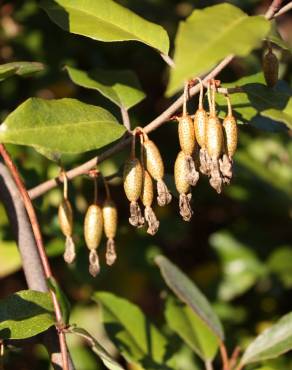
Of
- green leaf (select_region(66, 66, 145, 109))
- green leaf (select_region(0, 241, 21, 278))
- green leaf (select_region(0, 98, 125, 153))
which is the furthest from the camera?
green leaf (select_region(0, 241, 21, 278))

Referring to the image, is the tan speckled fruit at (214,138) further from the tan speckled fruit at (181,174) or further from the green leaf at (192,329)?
the green leaf at (192,329)

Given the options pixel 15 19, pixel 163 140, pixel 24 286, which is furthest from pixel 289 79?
pixel 24 286

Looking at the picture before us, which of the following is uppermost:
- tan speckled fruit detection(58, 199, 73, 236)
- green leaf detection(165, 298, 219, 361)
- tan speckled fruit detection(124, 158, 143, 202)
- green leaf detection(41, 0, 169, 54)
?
green leaf detection(41, 0, 169, 54)

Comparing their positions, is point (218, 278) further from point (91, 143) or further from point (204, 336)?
point (91, 143)

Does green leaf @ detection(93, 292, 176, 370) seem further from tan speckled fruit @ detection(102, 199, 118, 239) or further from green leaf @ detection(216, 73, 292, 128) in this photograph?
green leaf @ detection(216, 73, 292, 128)

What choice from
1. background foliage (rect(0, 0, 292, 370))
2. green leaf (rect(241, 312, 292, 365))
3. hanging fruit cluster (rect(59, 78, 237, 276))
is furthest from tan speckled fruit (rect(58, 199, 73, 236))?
background foliage (rect(0, 0, 292, 370))

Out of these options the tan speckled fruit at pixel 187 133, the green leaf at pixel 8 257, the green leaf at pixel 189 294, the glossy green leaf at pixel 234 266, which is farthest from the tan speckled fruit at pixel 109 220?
the glossy green leaf at pixel 234 266

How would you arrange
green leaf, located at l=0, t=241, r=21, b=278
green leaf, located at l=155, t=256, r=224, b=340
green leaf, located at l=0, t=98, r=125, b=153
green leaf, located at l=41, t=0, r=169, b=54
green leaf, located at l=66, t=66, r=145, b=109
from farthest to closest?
1. green leaf, located at l=0, t=241, r=21, b=278
2. green leaf, located at l=155, t=256, r=224, b=340
3. green leaf, located at l=66, t=66, r=145, b=109
4. green leaf, located at l=41, t=0, r=169, b=54
5. green leaf, located at l=0, t=98, r=125, b=153

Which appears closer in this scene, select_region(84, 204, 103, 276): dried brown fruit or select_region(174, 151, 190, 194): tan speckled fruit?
select_region(174, 151, 190, 194): tan speckled fruit
